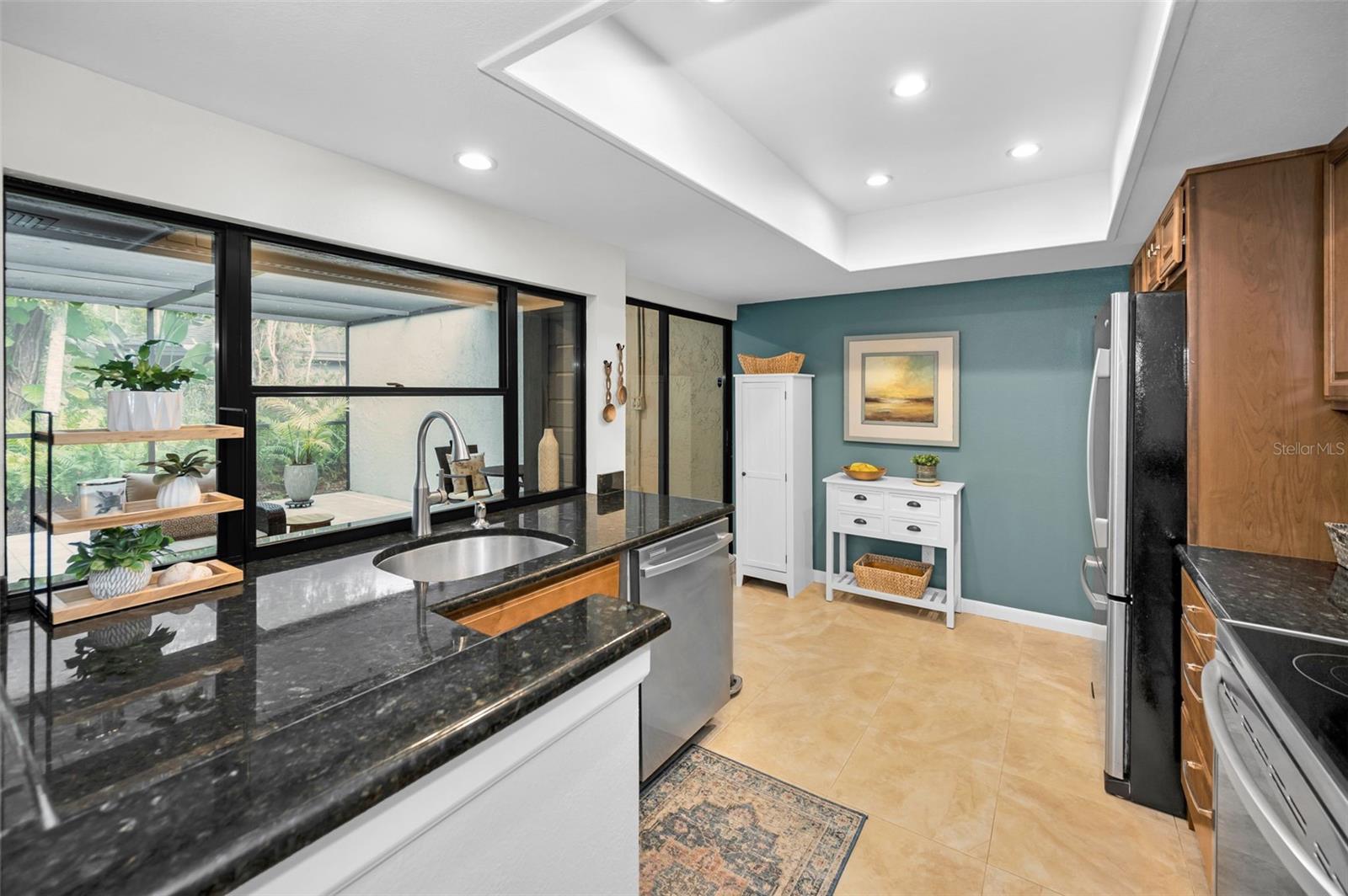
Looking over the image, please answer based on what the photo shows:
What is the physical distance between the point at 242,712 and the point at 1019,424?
4136 mm

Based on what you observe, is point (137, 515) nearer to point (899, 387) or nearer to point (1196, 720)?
point (1196, 720)

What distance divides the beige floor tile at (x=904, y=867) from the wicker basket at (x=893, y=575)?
207 centimetres

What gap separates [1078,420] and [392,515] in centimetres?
383

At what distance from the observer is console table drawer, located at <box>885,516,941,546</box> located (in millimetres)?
3811

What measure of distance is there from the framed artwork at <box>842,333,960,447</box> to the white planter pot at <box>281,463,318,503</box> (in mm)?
3514

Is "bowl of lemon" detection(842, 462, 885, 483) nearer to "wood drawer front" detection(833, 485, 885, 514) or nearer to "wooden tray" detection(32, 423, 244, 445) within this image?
"wood drawer front" detection(833, 485, 885, 514)

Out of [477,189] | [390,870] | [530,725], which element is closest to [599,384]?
[477,189]

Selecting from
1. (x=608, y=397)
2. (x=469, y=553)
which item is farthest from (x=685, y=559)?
(x=608, y=397)

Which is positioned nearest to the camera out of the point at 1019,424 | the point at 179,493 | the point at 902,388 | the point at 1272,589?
the point at 179,493

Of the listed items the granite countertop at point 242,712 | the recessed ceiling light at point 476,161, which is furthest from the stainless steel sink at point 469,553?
the recessed ceiling light at point 476,161

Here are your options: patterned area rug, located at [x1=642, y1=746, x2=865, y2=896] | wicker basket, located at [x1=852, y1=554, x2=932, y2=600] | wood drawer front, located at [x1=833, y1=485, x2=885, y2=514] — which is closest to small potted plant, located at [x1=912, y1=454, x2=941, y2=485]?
wood drawer front, located at [x1=833, y1=485, x2=885, y2=514]

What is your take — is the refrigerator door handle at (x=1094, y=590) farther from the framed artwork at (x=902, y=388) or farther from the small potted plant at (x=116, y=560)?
the small potted plant at (x=116, y=560)

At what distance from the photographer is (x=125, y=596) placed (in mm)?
1379

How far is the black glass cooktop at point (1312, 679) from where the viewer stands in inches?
39.8
